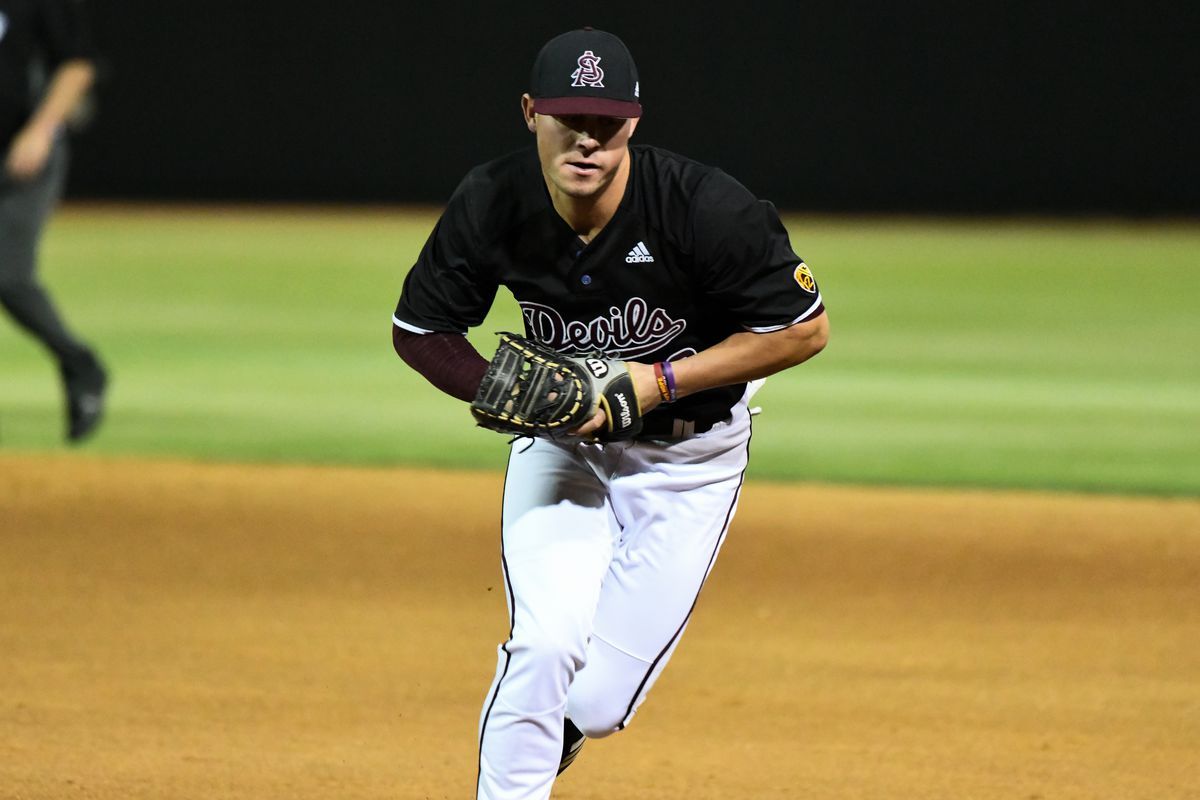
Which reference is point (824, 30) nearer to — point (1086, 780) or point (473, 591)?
point (473, 591)

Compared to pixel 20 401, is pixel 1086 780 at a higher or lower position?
higher

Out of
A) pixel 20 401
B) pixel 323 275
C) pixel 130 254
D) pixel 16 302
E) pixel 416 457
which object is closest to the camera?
pixel 16 302

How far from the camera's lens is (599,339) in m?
3.32

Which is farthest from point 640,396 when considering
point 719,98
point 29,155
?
point 719,98

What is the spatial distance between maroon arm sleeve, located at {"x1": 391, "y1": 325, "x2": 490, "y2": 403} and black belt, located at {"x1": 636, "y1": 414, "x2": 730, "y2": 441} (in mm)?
395

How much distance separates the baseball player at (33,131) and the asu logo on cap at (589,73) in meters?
4.95

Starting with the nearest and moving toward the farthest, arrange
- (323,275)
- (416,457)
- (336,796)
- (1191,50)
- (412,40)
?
(336,796), (416,457), (323,275), (1191,50), (412,40)

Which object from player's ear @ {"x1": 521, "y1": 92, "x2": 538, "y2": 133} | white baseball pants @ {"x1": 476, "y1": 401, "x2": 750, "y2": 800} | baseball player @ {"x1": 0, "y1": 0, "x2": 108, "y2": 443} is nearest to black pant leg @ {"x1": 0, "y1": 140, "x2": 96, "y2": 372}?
baseball player @ {"x1": 0, "y1": 0, "x2": 108, "y2": 443}

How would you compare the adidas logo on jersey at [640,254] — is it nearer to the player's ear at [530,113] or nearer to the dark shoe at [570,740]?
the player's ear at [530,113]

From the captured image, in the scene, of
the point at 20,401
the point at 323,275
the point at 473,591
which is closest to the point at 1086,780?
the point at 473,591

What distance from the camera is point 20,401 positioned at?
9.34 m

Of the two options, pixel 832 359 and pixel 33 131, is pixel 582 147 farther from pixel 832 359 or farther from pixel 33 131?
pixel 832 359

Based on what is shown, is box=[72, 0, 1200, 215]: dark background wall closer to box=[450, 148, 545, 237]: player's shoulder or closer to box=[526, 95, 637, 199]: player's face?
box=[450, 148, 545, 237]: player's shoulder

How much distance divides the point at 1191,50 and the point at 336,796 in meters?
17.2
